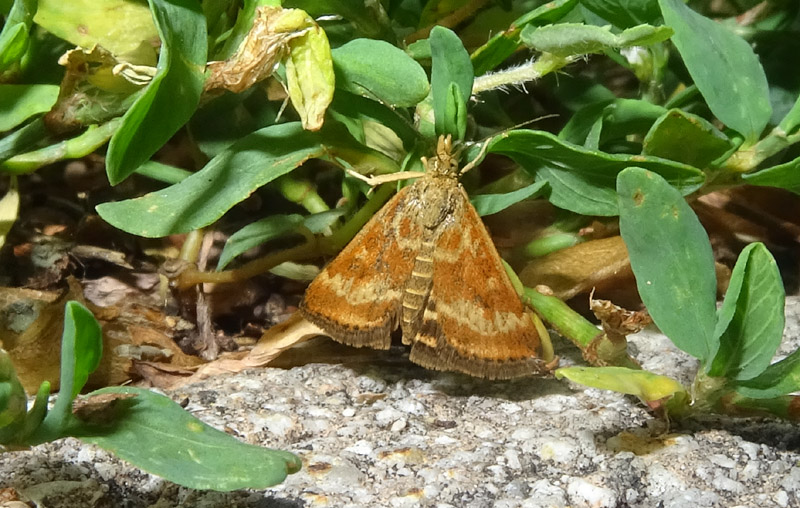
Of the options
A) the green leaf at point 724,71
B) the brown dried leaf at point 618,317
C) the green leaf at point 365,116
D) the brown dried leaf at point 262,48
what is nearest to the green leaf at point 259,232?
the green leaf at point 365,116

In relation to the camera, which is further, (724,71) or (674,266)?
(724,71)

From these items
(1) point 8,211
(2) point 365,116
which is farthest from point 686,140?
(1) point 8,211

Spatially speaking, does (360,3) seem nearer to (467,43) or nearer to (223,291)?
(467,43)

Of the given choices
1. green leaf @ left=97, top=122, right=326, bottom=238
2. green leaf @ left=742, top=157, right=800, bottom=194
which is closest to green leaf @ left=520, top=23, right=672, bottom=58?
green leaf @ left=742, top=157, right=800, bottom=194

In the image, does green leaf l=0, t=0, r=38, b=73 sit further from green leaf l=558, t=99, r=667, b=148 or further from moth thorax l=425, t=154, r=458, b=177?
green leaf l=558, t=99, r=667, b=148

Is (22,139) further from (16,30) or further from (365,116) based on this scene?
(365,116)

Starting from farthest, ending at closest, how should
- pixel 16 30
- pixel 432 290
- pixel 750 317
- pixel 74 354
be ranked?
pixel 432 290 → pixel 16 30 → pixel 750 317 → pixel 74 354
